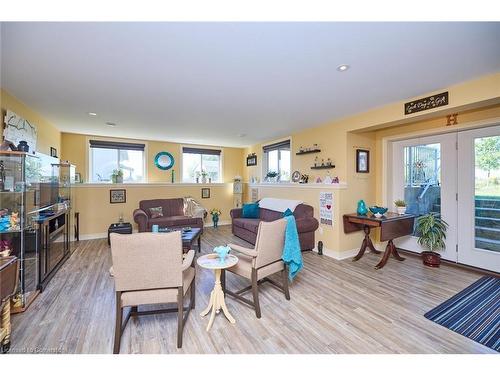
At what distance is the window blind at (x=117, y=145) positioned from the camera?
202 inches

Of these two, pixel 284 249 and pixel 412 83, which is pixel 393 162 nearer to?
pixel 412 83

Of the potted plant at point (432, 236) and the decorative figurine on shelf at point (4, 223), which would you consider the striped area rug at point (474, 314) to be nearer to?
the potted plant at point (432, 236)

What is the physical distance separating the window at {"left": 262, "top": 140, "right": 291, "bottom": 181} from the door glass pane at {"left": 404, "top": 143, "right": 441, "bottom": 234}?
232cm

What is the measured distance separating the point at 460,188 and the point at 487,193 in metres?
0.28

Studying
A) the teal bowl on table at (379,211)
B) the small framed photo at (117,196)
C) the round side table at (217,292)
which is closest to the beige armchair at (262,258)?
the round side table at (217,292)

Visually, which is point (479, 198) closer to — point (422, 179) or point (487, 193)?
point (487, 193)

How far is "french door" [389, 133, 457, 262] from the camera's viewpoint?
10.7ft

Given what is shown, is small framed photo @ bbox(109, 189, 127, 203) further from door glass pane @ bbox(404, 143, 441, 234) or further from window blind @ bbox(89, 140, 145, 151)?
door glass pane @ bbox(404, 143, 441, 234)

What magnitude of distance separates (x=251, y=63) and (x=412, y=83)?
180 cm

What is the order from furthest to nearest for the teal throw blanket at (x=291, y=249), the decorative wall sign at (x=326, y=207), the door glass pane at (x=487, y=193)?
the decorative wall sign at (x=326, y=207)
the door glass pane at (x=487, y=193)
the teal throw blanket at (x=291, y=249)

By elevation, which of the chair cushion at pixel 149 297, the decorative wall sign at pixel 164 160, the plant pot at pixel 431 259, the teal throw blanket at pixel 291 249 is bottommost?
the plant pot at pixel 431 259

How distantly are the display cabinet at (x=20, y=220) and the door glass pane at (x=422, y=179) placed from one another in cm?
533

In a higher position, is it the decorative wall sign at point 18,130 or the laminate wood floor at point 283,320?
the decorative wall sign at point 18,130
